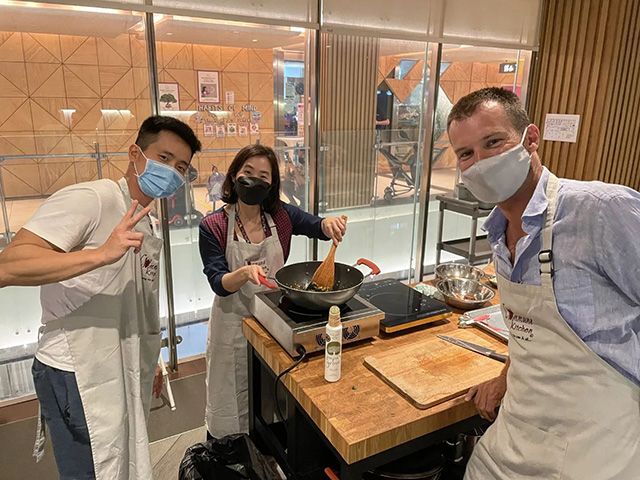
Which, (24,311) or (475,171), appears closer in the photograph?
(475,171)

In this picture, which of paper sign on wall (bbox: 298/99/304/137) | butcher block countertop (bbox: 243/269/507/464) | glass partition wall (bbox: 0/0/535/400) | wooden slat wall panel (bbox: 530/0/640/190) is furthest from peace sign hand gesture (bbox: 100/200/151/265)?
wooden slat wall panel (bbox: 530/0/640/190)

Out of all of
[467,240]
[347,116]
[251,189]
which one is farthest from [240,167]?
[467,240]

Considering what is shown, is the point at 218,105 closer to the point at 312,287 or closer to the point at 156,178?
the point at 156,178

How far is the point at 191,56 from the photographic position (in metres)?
2.88

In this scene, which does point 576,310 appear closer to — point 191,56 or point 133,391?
point 133,391

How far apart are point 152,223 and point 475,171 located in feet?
3.81

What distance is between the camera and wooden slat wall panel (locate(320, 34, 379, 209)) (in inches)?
129

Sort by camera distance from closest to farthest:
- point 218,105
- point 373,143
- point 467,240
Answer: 1. point 218,105
2. point 373,143
3. point 467,240

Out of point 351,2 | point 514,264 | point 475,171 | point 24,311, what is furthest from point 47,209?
point 351,2

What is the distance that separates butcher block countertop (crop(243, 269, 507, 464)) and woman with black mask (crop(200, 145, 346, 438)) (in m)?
0.51

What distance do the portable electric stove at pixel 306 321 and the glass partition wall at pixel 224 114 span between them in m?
1.48

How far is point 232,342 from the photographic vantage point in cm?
218

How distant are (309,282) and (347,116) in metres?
1.95

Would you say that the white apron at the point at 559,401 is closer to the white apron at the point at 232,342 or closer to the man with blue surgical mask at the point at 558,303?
the man with blue surgical mask at the point at 558,303
